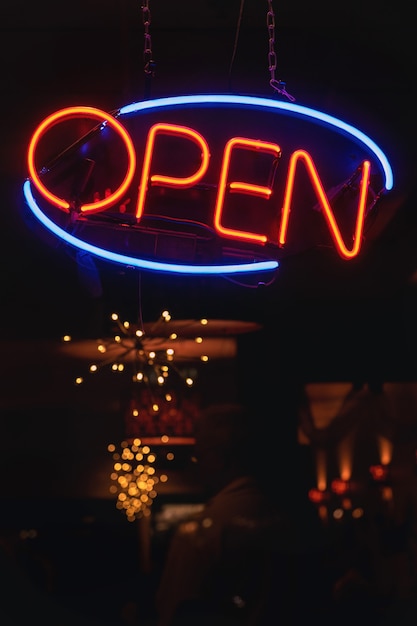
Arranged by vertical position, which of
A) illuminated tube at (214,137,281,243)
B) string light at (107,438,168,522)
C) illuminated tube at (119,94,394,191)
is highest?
illuminated tube at (119,94,394,191)

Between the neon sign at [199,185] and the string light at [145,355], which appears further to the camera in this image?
the string light at [145,355]

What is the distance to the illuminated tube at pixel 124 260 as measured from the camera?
3.06 metres

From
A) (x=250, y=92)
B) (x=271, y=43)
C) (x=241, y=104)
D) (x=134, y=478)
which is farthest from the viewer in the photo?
(x=250, y=92)

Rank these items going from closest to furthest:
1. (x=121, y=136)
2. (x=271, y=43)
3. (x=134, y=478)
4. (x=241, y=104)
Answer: (x=121, y=136), (x=241, y=104), (x=134, y=478), (x=271, y=43)

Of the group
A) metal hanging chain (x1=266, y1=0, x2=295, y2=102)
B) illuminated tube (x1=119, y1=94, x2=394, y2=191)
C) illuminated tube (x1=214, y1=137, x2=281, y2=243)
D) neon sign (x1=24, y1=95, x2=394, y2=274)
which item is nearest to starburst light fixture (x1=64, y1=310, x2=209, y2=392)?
neon sign (x1=24, y1=95, x2=394, y2=274)

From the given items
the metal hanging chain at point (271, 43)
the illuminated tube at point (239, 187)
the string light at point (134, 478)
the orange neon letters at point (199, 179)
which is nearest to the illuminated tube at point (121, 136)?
the orange neon letters at point (199, 179)

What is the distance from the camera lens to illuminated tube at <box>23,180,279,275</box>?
3.06m

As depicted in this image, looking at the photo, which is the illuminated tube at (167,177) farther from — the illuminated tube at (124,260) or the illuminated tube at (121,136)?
the illuminated tube at (124,260)

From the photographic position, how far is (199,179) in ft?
10.2

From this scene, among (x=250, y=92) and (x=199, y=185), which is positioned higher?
(x=250, y=92)

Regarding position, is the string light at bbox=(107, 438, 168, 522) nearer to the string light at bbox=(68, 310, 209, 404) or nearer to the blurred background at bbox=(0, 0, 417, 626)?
the blurred background at bbox=(0, 0, 417, 626)

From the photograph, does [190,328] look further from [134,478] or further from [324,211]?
[324,211]

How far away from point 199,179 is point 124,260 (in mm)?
497

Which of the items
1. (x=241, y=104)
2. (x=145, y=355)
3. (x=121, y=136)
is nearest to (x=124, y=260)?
(x=121, y=136)
